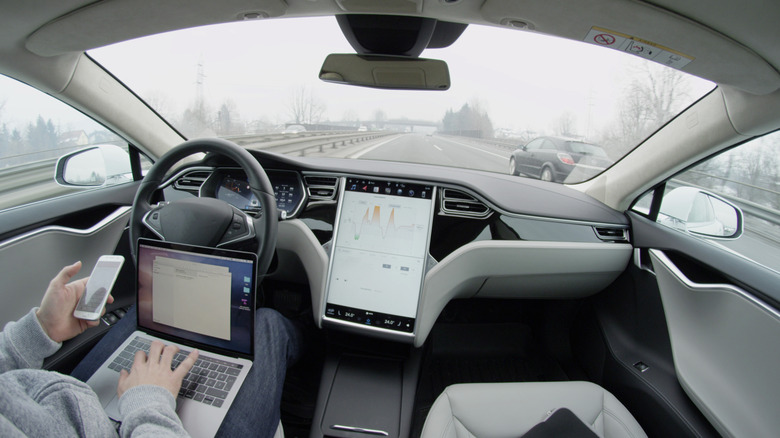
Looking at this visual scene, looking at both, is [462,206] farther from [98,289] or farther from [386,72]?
[98,289]

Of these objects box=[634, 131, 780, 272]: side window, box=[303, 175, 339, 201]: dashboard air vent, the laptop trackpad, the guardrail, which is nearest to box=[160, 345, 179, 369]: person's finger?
the laptop trackpad

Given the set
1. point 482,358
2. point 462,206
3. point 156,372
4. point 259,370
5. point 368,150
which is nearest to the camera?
point 156,372

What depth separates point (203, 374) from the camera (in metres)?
1.40

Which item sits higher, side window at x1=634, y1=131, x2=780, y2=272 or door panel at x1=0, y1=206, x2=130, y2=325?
side window at x1=634, y1=131, x2=780, y2=272

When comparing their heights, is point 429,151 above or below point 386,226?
above

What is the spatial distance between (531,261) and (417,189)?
82 cm

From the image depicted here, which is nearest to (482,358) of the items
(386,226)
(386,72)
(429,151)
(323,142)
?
(386,226)

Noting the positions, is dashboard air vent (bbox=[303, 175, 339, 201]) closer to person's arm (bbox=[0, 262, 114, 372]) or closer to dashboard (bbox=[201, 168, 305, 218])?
dashboard (bbox=[201, 168, 305, 218])

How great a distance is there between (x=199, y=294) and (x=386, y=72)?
1.39 metres

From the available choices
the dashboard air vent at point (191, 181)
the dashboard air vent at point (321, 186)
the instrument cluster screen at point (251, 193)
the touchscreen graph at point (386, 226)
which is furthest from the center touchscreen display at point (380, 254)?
the dashboard air vent at point (191, 181)

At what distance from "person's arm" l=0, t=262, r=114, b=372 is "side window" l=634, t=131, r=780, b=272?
107 inches

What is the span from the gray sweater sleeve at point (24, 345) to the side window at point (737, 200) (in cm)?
280

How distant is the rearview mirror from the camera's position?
188 cm

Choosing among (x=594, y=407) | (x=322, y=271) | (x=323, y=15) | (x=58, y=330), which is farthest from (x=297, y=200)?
(x=594, y=407)
